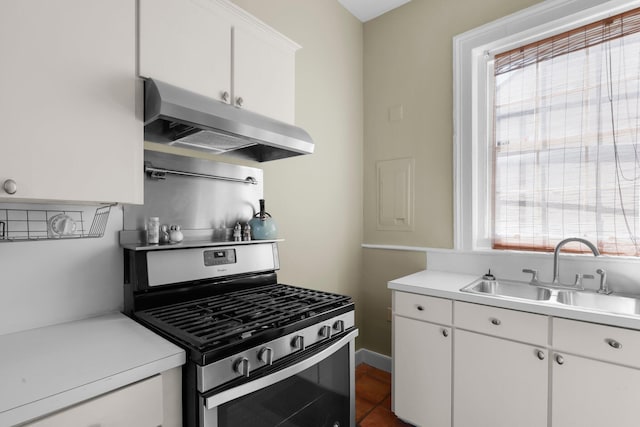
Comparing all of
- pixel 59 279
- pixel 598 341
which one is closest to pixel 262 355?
pixel 59 279

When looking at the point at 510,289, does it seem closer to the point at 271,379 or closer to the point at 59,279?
the point at 271,379

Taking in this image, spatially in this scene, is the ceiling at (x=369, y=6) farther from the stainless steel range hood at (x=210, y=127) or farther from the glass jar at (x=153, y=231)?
the glass jar at (x=153, y=231)

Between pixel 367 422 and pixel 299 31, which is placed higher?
pixel 299 31

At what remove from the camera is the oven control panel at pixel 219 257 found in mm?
1591

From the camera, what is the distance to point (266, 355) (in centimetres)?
112

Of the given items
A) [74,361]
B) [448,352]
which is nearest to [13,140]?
[74,361]

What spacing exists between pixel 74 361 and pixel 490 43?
2.81 metres

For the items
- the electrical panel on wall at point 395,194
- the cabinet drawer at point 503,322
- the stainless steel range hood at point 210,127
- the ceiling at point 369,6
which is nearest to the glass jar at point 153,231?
the stainless steel range hood at point 210,127

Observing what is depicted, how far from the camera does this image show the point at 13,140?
912mm

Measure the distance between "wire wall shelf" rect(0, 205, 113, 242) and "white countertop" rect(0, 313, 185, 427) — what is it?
35 cm

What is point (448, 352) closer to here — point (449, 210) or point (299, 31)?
point (449, 210)

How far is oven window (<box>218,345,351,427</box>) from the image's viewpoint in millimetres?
1060

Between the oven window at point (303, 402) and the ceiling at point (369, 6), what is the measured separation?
8.68 feet

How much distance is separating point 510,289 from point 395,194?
3.54 ft
